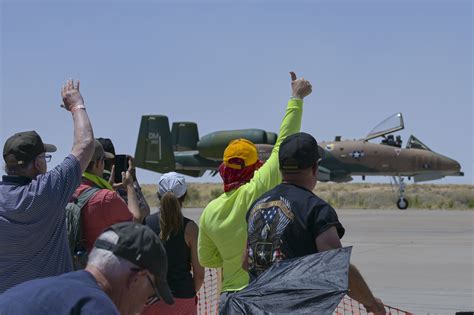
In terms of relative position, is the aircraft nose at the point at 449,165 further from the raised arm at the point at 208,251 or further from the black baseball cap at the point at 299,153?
the black baseball cap at the point at 299,153

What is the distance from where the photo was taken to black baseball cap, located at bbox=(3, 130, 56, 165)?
4.61 meters

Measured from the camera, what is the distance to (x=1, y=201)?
177 inches

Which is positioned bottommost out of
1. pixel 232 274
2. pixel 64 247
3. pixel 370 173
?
pixel 370 173

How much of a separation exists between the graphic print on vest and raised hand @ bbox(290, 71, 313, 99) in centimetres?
122

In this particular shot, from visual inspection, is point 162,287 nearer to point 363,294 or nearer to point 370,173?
point 363,294

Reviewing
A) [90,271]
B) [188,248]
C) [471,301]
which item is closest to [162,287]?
[90,271]

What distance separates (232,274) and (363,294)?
50.5 inches

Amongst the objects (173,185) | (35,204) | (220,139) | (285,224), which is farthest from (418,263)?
(220,139)

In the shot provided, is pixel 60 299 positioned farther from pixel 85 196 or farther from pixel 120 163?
pixel 120 163

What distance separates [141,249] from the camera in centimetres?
278

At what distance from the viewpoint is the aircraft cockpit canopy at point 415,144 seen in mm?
48625

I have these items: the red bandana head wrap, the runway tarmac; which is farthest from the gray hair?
the runway tarmac

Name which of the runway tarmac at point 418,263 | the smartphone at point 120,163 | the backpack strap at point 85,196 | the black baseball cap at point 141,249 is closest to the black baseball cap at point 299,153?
the backpack strap at point 85,196

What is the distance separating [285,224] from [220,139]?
153 feet
